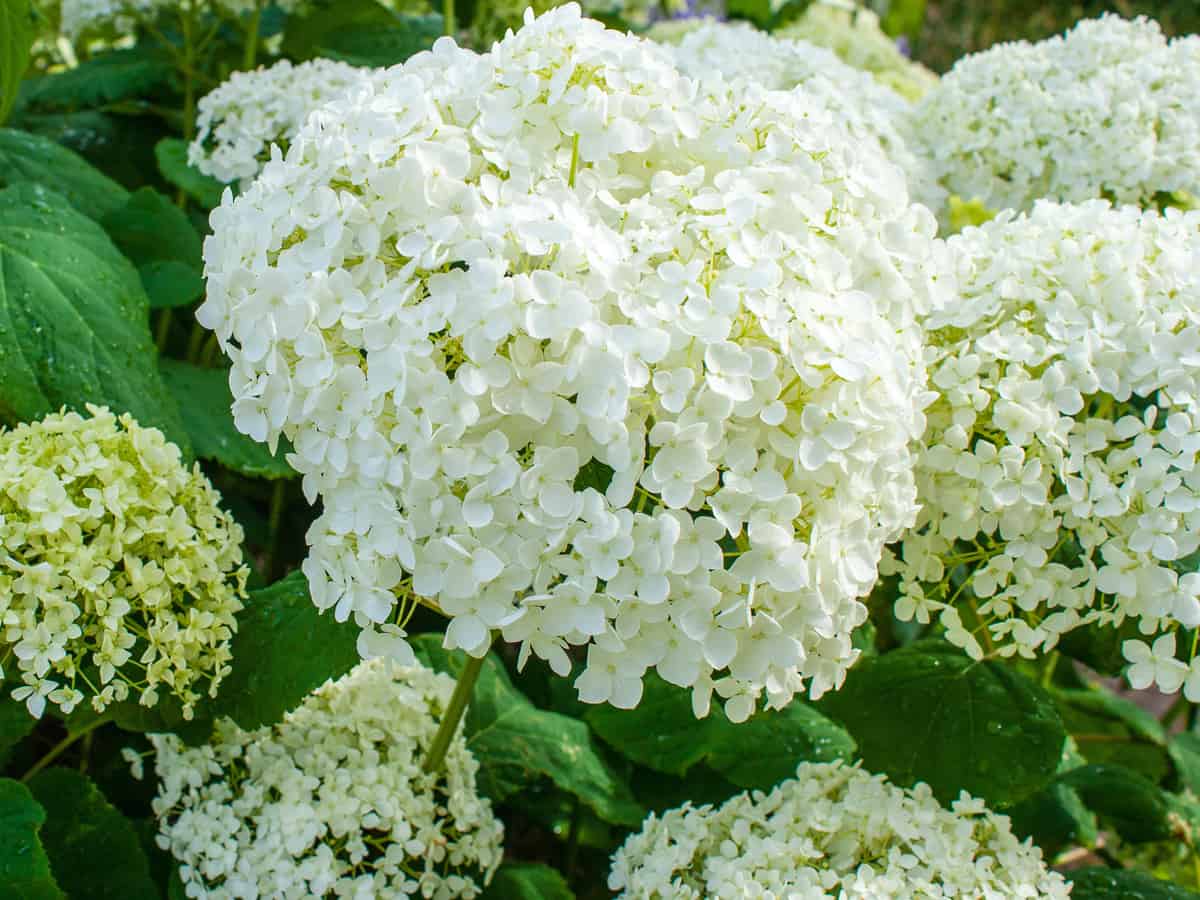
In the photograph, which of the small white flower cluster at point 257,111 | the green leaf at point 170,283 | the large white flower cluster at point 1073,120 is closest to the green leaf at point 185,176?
the small white flower cluster at point 257,111

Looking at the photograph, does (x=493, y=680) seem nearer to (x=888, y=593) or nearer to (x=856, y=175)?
(x=888, y=593)

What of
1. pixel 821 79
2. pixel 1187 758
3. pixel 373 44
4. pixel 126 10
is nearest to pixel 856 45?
pixel 821 79

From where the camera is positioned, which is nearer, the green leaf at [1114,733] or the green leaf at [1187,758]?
the green leaf at [1187,758]

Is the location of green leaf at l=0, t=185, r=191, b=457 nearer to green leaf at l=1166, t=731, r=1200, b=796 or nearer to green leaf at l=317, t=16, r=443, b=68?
green leaf at l=317, t=16, r=443, b=68

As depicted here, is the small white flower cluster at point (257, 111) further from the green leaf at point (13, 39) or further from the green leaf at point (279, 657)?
the green leaf at point (279, 657)

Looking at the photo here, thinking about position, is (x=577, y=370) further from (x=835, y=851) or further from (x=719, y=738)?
(x=719, y=738)
